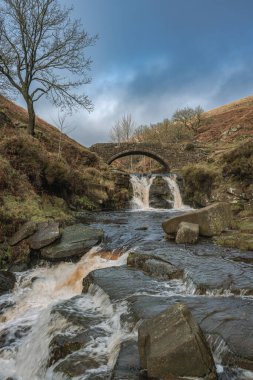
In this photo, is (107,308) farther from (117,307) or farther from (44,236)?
(44,236)

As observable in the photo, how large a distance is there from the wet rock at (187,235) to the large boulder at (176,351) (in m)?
5.95

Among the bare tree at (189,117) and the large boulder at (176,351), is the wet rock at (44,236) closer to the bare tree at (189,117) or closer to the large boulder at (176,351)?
the large boulder at (176,351)

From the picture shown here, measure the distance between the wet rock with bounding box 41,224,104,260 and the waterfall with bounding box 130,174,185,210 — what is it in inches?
439

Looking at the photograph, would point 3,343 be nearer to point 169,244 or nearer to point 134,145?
point 169,244

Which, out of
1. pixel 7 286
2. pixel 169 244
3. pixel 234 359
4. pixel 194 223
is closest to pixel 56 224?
pixel 7 286

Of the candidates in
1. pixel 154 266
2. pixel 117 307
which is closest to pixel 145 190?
pixel 154 266

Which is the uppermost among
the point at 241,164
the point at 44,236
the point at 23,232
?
the point at 241,164

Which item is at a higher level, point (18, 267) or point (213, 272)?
point (213, 272)

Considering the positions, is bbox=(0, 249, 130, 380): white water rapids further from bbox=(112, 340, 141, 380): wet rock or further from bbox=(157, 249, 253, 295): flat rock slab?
bbox=(157, 249, 253, 295): flat rock slab

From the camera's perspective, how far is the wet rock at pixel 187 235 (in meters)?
9.41

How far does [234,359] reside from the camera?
3633 millimetres

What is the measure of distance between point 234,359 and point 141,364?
43.2 inches

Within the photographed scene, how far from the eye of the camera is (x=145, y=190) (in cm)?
2248

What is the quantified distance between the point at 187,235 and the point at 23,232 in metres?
4.82
